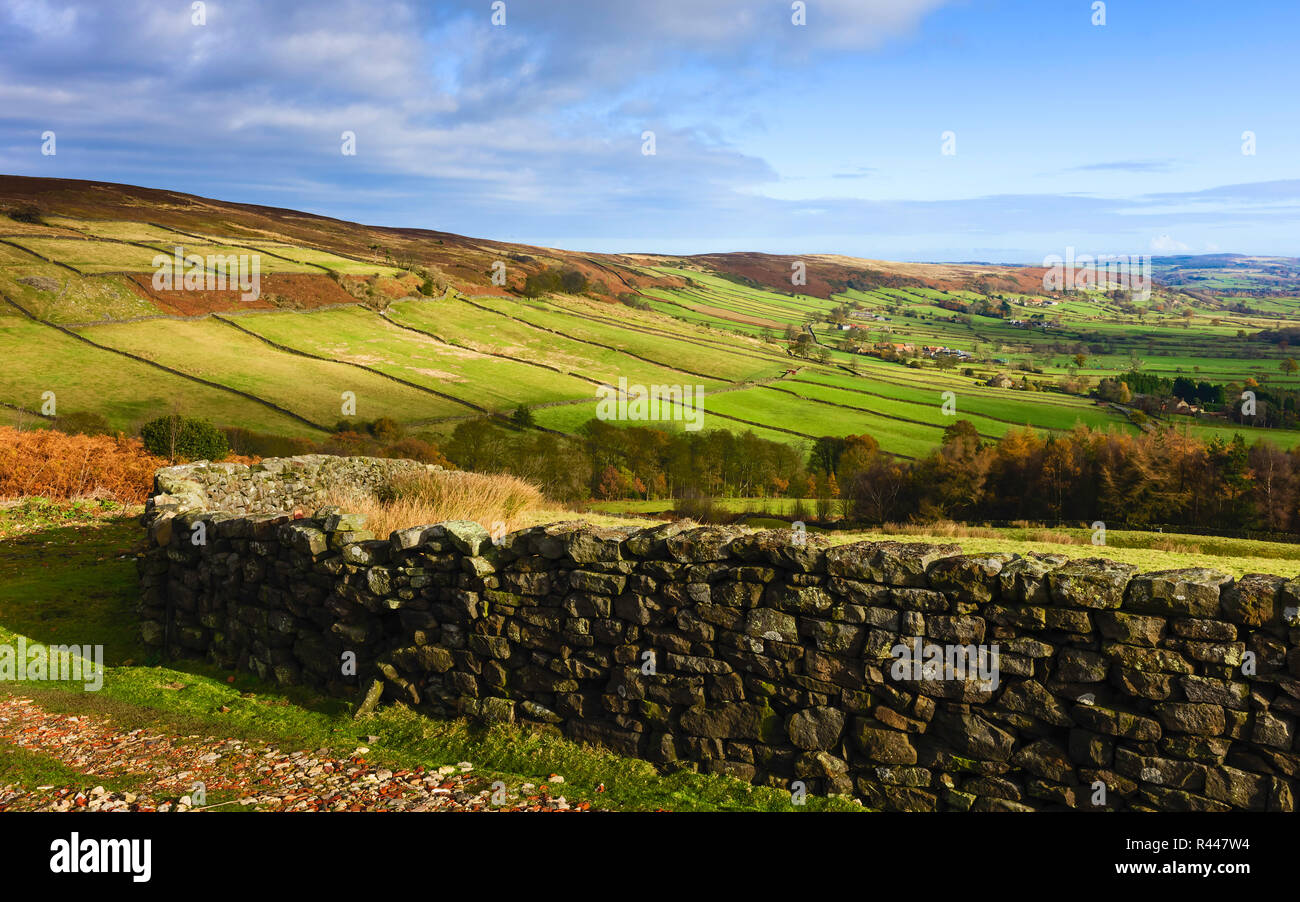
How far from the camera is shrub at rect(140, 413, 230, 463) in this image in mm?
26016

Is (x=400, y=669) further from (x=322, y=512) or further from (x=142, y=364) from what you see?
(x=142, y=364)

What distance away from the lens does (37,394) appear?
155 feet

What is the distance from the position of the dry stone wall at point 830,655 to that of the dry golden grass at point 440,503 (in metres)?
0.89

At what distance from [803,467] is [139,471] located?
40.1 metres

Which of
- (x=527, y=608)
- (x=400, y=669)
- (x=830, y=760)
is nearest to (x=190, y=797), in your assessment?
(x=400, y=669)

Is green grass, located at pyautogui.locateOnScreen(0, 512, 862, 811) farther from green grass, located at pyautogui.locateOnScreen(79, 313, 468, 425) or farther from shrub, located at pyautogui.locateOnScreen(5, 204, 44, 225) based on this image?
shrub, located at pyautogui.locateOnScreen(5, 204, 44, 225)
